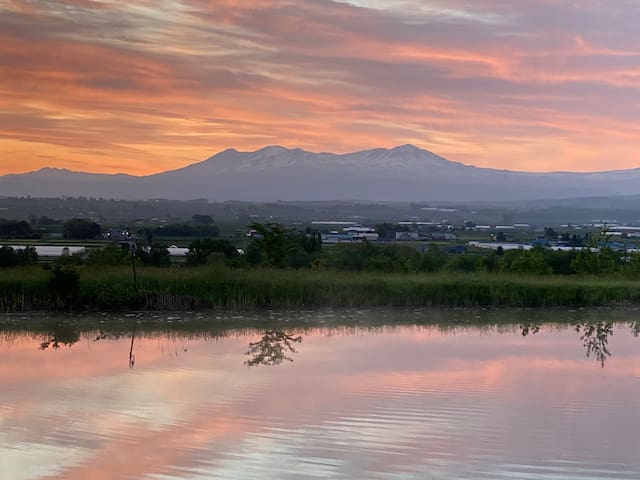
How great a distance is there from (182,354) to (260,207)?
309 ft

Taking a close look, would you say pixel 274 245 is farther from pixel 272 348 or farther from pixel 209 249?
pixel 209 249

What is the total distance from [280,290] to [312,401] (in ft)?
25.2

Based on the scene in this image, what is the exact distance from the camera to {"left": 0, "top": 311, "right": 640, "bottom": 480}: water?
654cm

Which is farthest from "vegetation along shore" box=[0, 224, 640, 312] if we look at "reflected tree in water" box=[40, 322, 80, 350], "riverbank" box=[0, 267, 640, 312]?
"reflected tree in water" box=[40, 322, 80, 350]

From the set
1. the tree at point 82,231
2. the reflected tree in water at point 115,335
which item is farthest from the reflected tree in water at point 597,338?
the tree at point 82,231

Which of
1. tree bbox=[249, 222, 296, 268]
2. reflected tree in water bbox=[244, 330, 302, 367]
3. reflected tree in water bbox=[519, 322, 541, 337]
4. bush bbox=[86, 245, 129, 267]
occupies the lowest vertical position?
reflected tree in water bbox=[244, 330, 302, 367]

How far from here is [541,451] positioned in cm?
690

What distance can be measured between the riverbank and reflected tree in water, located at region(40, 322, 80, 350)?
146 centimetres

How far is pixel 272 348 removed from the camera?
12.3m

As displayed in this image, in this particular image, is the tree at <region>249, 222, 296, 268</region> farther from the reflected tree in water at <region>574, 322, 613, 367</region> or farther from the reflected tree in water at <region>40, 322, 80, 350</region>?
the reflected tree in water at <region>574, 322, 613, 367</region>

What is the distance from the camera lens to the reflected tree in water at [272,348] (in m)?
11.2

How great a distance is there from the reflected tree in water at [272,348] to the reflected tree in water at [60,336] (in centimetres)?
279

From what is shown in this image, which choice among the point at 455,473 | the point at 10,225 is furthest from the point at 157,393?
the point at 10,225

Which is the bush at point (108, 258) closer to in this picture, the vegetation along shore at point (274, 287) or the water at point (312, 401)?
the vegetation along shore at point (274, 287)
